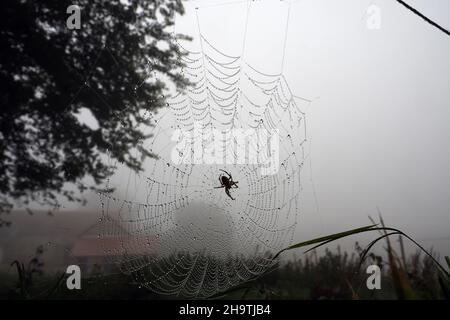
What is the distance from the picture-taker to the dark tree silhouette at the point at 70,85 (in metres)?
11.5

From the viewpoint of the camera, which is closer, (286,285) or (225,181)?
(225,181)

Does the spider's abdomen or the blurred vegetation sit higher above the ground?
the spider's abdomen

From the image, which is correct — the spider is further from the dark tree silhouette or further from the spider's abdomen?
the dark tree silhouette

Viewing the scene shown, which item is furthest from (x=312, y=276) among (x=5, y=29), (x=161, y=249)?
(x=5, y=29)

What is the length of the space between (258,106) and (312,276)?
16.7ft

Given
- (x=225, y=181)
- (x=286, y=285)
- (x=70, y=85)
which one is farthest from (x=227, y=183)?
(x=70, y=85)

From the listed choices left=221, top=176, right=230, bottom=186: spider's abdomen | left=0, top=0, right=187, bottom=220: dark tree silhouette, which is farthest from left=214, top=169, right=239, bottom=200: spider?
left=0, top=0, right=187, bottom=220: dark tree silhouette

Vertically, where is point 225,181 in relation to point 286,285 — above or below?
above

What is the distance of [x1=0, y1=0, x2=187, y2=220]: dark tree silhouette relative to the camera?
11453 mm

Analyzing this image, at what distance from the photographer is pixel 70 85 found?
12188mm

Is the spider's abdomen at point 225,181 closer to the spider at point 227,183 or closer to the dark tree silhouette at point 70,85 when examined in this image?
the spider at point 227,183

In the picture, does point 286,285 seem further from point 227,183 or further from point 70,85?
point 70,85

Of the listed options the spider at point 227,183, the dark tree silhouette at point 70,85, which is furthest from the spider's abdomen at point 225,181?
the dark tree silhouette at point 70,85
